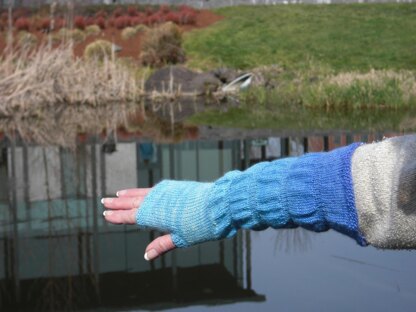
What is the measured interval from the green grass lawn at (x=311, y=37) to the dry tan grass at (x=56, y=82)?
11.8 metres

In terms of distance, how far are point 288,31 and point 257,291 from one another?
35.6m

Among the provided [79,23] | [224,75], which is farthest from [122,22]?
[224,75]

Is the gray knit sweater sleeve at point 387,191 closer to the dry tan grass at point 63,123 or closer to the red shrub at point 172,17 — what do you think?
the dry tan grass at point 63,123

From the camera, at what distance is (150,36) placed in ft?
103

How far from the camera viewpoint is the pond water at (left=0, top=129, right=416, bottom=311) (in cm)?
436

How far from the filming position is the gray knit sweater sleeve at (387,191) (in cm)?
167

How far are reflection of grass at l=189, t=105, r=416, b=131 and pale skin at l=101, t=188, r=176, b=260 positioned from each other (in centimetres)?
884

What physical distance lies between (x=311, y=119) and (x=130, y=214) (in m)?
11.2

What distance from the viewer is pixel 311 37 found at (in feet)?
124

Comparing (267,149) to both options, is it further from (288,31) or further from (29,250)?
(288,31)

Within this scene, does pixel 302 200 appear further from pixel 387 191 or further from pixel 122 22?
pixel 122 22

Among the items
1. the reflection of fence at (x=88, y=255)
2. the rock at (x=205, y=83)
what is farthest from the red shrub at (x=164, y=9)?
the reflection of fence at (x=88, y=255)

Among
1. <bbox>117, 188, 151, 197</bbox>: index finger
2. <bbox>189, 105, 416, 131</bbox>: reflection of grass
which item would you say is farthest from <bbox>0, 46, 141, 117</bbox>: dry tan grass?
<bbox>117, 188, 151, 197</bbox>: index finger

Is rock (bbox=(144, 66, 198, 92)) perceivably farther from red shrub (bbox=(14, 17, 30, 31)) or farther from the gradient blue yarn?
the gradient blue yarn
